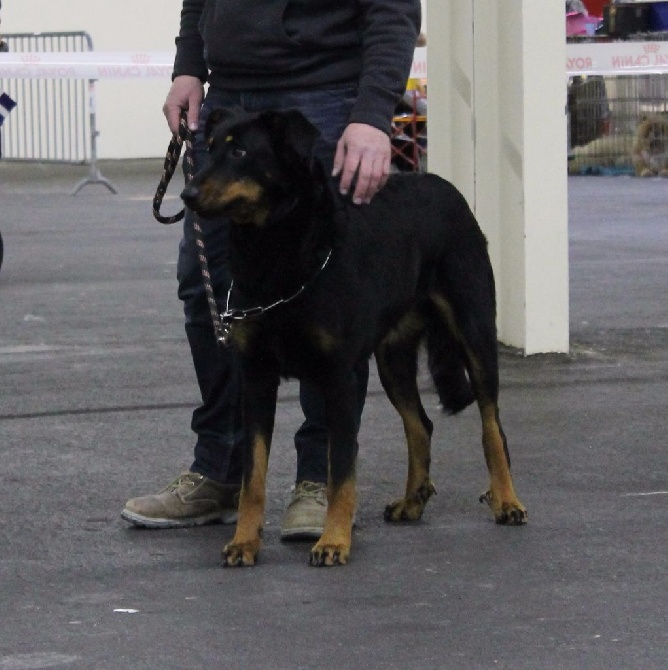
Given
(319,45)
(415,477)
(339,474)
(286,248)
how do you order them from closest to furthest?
(286,248) < (339,474) < (319,45) < (415,477)

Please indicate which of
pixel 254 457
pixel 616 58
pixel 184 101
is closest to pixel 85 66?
pixel 616 58

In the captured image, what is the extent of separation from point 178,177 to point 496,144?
12.1m

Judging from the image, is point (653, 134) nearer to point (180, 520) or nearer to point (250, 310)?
point (180, 520)

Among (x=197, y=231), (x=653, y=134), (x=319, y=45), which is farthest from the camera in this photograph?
(x=653, y=134)

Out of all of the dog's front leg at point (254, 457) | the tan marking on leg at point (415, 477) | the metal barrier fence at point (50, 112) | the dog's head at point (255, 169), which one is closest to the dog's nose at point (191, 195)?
the dog's head at point (255, 169)

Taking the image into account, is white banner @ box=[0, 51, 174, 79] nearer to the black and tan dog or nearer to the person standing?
the person standing

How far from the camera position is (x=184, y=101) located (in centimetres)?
465

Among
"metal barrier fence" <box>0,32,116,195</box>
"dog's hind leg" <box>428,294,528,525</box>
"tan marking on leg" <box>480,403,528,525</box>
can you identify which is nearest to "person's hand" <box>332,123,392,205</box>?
"dog's hind leg" <box>428,294,528,525</box>

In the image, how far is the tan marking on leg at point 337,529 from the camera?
13.5ft

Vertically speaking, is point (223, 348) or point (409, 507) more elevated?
point (223, 348)

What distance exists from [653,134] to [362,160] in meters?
13.6

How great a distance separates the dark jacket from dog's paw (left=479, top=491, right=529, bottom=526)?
1055 mm

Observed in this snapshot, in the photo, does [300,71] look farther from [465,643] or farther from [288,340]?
[465,643]

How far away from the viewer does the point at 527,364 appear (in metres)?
7.06
